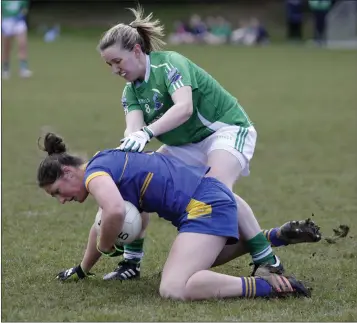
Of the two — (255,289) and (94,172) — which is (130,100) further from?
(255,289)

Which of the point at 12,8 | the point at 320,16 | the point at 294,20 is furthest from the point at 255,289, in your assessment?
the point at 294,20

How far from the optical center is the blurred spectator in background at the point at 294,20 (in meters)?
36.1

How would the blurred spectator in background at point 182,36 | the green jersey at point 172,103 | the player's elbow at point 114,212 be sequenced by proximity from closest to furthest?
the player's elbow at point 114,212 → the green jersey at point 172,103 → the blurred spectator in background at point 182,36

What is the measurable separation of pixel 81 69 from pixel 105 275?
17.7 metres

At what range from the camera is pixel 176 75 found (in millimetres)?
5445

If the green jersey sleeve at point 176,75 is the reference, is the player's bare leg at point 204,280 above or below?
below

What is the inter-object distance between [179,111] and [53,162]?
838 mm

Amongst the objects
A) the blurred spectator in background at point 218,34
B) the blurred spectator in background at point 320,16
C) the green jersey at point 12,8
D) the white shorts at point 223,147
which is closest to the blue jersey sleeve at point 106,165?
the white shorts at point 223,147

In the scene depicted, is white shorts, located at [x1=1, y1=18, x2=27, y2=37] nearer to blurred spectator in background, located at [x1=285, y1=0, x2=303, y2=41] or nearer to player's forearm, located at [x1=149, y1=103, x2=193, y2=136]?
player's forearm, located at [x1=149, y1=103, x2=193, y2=136]

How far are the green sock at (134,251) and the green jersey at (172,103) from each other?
695mm

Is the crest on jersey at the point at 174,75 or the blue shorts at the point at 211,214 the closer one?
the blue shorts at the point at 211,214

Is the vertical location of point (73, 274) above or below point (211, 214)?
below

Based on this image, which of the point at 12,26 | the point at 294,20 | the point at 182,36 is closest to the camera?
the point at 12,26

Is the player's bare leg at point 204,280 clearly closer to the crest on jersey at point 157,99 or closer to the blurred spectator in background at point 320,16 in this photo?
the crest on jersey at point 157,99
